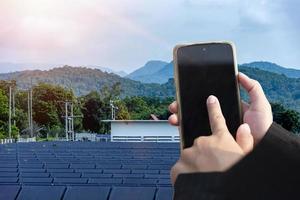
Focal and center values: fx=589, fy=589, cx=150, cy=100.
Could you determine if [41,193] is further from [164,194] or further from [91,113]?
[91,113]

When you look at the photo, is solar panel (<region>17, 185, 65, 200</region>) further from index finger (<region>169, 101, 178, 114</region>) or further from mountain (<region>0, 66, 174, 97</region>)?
mountain (<region>0, 66, 174, 97</region>)

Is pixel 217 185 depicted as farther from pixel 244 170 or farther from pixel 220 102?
pixel 220 102

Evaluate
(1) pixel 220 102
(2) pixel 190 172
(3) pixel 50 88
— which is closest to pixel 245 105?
(1) pixel 220 102

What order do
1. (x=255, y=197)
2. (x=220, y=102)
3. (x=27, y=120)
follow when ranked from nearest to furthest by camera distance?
(x=255, y=197), (x=220, y=102), (x=27, y=120)

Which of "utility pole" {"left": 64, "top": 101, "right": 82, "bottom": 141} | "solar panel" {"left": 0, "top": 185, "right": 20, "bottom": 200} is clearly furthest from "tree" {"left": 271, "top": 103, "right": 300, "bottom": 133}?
"utility pole" {"left": 64, "top": 101, "right": 82, "bottom": 141}

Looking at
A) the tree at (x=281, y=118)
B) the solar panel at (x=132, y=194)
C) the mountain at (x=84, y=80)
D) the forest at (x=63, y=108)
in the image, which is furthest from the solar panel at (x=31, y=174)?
the mountain at (x=84, y=80)

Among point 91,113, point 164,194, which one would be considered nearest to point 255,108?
point 164,194
